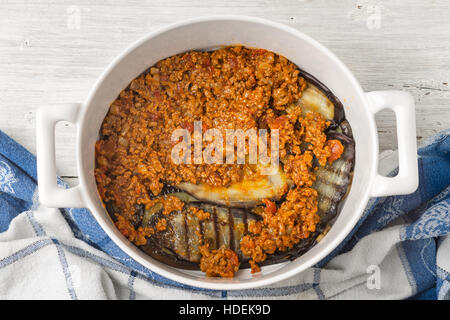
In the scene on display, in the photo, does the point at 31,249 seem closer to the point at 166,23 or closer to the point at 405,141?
the point at 166,23

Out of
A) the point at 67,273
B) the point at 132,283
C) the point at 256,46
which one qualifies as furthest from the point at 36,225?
the point at 256,46

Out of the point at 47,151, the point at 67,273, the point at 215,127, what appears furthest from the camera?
the point at 67,273

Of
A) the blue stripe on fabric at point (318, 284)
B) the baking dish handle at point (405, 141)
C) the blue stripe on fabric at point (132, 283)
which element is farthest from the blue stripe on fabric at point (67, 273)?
the baking dish handle at point (405, 141)

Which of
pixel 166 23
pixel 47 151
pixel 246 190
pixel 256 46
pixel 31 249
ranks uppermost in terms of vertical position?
pixel 166 23

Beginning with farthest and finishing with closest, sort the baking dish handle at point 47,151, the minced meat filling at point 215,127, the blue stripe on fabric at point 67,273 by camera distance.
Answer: the blue stripe on fabric at point 67,273
the minced meat filling at point 215,127
the baking dish handle at point 47,151

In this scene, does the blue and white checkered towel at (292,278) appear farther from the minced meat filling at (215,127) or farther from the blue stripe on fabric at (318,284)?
the minced meat filling at (215,127)

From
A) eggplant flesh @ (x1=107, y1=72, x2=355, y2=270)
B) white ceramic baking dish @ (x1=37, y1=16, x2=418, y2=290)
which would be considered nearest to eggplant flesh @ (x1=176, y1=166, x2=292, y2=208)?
eggplant flesh @ (x1=107, y1=72, x2=355, y2=270)
